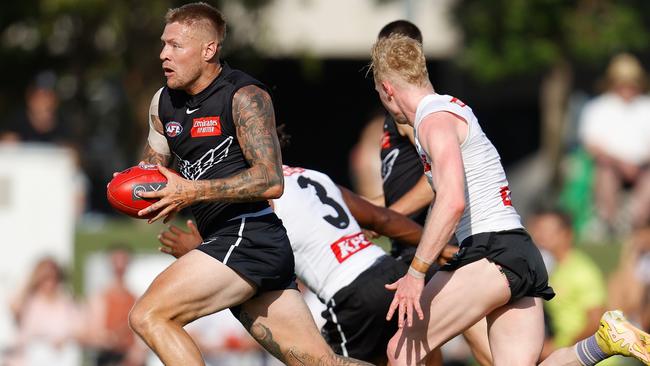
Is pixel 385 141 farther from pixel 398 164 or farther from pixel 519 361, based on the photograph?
pixel 519 361

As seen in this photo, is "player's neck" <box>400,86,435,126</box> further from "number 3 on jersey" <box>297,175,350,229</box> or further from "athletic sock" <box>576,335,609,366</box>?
"athletic sock" <box>576,335,609,366</box>

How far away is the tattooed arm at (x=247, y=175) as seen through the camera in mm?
6672

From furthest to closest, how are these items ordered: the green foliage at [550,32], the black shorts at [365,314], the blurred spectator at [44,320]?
the green foliage at [550,32], the blurred spectator at [44,320], the black shorts at [365,314]

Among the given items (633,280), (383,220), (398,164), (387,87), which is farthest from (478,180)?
(633,280)

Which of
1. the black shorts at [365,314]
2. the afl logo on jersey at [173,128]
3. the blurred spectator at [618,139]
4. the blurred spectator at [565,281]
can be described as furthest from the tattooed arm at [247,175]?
the blurred spectator at [618,139]

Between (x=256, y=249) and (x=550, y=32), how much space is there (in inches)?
427

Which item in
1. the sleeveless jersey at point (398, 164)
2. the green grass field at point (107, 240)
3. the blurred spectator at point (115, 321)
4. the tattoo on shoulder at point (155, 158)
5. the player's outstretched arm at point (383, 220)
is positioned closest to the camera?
the tattoo on shoulder at point (155, 158)

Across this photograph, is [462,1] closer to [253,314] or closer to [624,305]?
[624,305]

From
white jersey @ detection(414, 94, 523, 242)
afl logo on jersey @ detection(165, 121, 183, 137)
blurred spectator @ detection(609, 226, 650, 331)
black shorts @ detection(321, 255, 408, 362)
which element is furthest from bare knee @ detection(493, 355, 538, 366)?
blurred spectator @ detection(609, 226, 650, 331)

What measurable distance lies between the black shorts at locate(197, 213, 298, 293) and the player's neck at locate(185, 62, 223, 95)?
2.42ft

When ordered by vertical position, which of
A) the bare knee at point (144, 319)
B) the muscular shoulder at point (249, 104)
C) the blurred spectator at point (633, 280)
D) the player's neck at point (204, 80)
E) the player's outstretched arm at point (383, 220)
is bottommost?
the blurred spectator at point (633, 280)

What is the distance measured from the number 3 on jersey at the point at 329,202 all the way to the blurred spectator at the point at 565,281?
397 cm

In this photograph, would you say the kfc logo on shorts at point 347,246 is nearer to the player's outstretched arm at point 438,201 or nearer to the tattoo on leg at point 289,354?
the tattoo on leg at point 289,354

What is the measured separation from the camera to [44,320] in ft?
44.6
